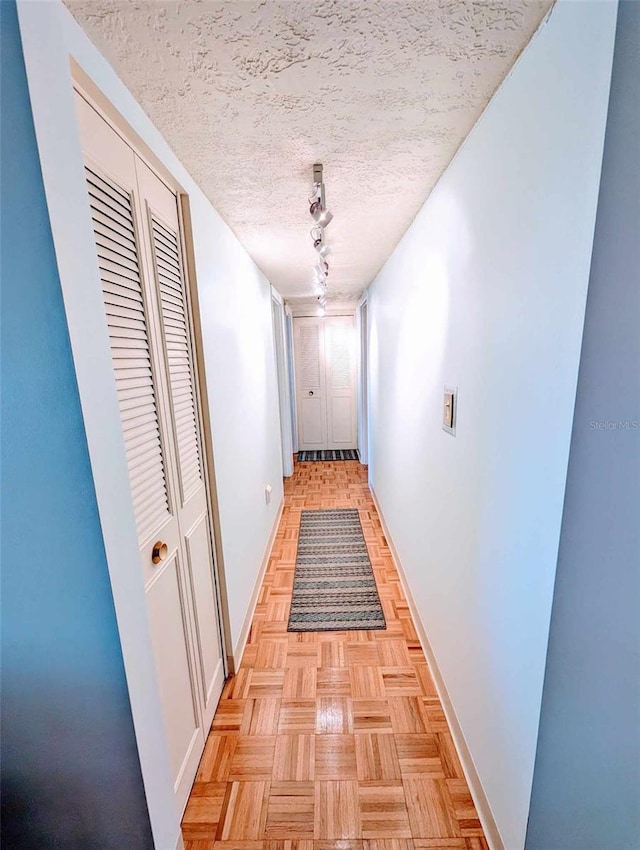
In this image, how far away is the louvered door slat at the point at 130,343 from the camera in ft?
2.86

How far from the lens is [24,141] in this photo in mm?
525

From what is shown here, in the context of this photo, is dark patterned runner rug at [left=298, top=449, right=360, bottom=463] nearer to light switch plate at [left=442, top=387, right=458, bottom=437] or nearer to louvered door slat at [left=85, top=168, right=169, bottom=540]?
light switch plate at [left=442, top=387, right=458, bottom=437]

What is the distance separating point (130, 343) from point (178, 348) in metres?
0.31

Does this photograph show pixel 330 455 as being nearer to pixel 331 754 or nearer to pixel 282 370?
pixel 282 370

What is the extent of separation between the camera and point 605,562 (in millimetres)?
695

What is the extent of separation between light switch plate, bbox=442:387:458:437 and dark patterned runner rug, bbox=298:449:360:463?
3819 millimetres

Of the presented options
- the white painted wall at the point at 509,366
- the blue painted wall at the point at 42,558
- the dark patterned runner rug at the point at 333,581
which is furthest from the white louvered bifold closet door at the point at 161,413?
the white painted wall at the point at 509,366

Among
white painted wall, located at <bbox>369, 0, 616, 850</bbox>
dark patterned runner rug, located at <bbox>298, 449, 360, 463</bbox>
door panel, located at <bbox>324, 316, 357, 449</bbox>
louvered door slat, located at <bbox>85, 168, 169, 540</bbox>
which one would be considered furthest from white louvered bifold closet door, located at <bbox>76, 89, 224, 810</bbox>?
door panel, located at <bbox>324, 316, 357, 449</bbox>

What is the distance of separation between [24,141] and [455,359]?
1246mm

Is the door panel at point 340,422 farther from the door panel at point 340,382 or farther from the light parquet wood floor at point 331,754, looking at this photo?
the light parquet wood floor at point 331,754

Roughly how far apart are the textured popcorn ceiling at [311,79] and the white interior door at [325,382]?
11.9 ft

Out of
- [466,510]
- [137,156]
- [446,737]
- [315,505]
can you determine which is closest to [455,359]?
[466,510]

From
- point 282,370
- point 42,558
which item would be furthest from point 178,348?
point 282,370

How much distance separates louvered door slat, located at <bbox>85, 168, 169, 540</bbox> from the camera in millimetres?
871
